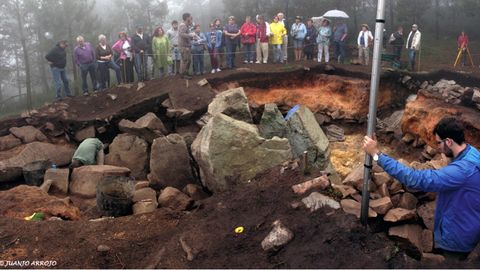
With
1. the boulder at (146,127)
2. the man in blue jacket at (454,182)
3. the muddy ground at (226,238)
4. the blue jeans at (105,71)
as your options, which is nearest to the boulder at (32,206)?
the muddy ground at (226,238)

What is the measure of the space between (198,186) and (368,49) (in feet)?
35.2

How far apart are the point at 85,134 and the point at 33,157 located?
1659mm

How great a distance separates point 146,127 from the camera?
436 inches

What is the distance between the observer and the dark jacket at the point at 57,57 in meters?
13.5

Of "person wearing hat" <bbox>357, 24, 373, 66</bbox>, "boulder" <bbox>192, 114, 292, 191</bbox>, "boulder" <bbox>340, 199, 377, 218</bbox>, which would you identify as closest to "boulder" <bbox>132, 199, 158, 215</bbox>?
"boulder" <bbox>192, 114, 292, 191</bbox>

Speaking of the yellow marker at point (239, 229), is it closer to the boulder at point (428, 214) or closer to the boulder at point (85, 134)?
the boulder at point (428, 214)

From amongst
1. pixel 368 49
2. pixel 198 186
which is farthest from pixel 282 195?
pixel 368 49

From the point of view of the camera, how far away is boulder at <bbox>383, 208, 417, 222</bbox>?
17.4 feet

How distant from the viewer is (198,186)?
812 cm

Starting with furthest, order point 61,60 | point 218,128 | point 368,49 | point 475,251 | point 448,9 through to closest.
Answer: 1. point 448,9
2. point 368,49
3. point 61,60
4. point 218,128
5. point 475,251

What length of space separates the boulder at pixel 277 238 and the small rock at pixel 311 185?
839 millimetres

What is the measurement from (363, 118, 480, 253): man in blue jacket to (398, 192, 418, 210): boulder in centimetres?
182

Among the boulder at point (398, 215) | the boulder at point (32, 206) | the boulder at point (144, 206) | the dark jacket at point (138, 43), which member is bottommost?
the boulder at point (32, 206)

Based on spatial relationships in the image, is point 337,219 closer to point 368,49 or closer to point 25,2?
point 368,49
